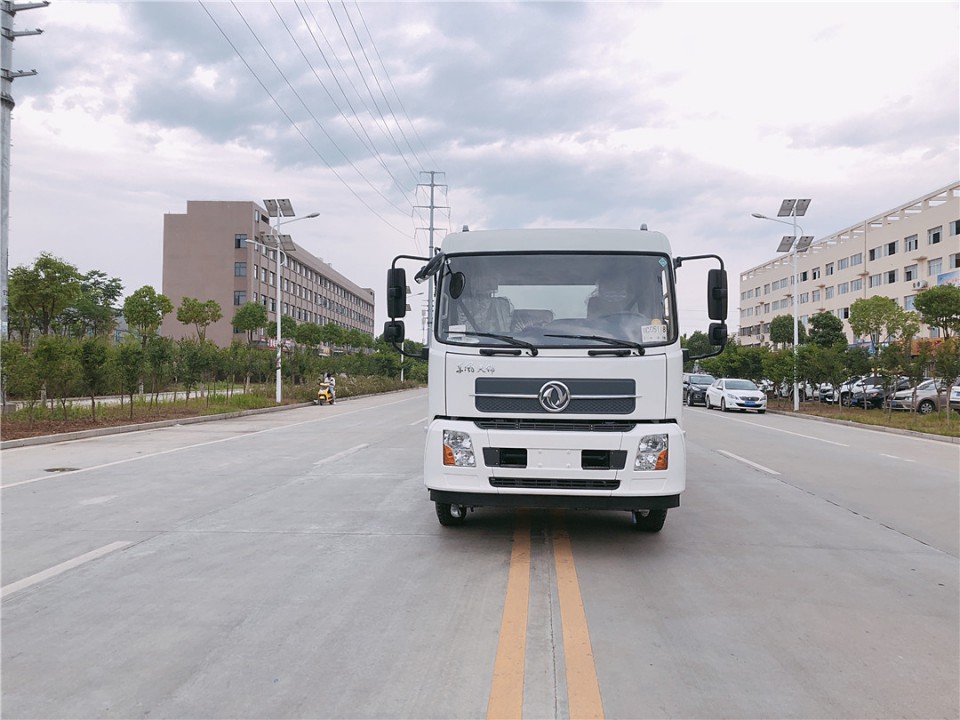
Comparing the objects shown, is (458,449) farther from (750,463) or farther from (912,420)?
(912,420)

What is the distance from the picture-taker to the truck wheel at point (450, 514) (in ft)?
21.5

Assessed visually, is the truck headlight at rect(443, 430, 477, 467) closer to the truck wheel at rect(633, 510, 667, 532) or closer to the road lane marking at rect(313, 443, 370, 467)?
the truck wheel at rect(633, 510, 667, 532)

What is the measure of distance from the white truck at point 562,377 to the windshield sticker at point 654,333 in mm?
12

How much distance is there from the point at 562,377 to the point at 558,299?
845 mm

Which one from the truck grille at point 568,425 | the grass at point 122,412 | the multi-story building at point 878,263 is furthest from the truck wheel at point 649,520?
the multi-story building at point 878,263

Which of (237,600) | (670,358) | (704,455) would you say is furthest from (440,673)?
(704,455)

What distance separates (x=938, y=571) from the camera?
18.2 ft

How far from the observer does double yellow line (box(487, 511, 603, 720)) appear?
316cm

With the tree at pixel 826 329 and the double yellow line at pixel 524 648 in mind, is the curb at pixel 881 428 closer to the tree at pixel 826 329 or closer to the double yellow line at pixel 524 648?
the double yellow line at pixel 524 648

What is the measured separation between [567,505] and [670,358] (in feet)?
4.76

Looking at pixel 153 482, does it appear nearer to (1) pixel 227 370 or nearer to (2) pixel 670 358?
(2) pixel 670 358

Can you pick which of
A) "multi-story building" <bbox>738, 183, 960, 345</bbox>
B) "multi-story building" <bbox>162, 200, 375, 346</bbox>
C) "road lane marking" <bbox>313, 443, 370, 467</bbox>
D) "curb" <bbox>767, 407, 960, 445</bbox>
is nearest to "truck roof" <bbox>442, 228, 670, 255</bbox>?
"road lane marking" <bbox>313, 443, 370, 467</bbox>

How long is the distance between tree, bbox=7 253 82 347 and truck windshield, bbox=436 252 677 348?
27301 millimetres

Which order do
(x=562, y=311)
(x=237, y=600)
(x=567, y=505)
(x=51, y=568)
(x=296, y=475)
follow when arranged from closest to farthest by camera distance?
(x=237, y=600), (x=51, y=568), (x=567, y=505), (x=562, y=311), (x=296, y=475)
